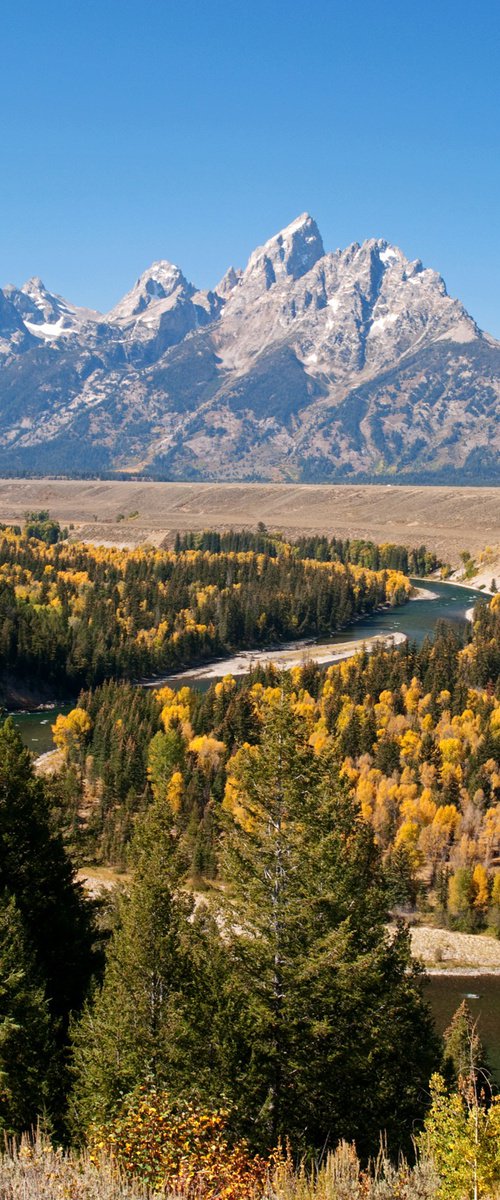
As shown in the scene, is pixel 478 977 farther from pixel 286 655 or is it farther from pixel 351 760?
pixel 286 655

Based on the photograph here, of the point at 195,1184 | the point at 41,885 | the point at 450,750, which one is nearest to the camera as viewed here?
the point at 195,1184

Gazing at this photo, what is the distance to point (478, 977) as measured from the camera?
160ft

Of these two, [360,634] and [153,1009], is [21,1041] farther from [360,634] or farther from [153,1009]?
[360,634]

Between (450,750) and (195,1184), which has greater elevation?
(195,1184)

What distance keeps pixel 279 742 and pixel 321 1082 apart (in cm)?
705

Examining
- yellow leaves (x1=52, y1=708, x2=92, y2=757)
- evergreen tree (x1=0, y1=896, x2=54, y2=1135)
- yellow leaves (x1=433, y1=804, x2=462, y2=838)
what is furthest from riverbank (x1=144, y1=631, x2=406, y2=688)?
evergreen tree (x1=0, y1=896, x2=54, y2=1135)

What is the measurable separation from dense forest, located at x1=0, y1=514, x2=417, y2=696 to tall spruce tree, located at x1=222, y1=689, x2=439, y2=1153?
9833 cm

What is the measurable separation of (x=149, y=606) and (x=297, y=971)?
424ft

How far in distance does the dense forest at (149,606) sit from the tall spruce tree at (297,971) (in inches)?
3871

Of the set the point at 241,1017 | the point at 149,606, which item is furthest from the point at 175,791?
the point at 149,606

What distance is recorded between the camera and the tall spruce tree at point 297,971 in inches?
756

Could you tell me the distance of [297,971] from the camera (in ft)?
63.8

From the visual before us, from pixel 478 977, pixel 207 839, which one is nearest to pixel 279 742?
pixel 478 977

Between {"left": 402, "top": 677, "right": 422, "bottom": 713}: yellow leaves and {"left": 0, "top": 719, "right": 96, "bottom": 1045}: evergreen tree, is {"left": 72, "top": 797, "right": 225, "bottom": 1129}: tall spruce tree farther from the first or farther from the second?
{"left": 402, "top": 677, "right": 422, "bottom": 713}: yellow leaves
